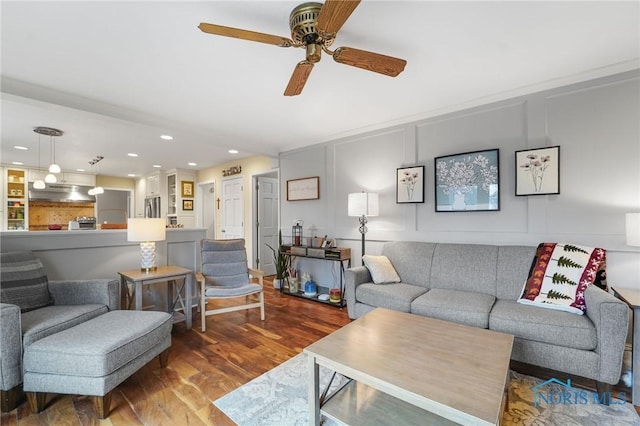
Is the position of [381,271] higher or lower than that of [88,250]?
lower

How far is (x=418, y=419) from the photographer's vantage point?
1.41m

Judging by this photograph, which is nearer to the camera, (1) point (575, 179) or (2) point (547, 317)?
(2) point (547, 317)

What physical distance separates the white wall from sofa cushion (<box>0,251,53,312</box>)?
323cm

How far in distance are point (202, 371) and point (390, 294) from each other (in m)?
1.75

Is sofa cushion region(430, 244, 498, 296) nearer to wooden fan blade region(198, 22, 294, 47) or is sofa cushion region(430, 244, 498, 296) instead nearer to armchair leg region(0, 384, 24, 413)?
wooden fan blade region(198, 22, 294, 47)

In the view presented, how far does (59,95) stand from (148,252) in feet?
5.62

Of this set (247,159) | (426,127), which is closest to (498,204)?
(426,127)

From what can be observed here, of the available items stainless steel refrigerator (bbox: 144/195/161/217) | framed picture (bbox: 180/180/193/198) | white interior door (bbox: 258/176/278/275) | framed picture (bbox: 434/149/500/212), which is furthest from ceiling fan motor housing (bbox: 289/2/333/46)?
stainless steel refrigerator (bbox: 144/195/161/217)

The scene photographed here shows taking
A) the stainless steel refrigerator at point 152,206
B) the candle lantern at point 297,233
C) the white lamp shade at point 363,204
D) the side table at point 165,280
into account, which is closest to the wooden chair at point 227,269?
the side table at point 165,280

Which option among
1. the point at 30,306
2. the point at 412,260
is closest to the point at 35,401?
the point at 30,306

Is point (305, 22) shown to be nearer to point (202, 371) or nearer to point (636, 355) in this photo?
point (202, 371)

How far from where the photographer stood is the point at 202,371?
2141 millimetres

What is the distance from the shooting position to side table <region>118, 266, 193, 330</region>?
8.45 ft

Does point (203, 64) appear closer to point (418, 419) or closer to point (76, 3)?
point (76, 3)
